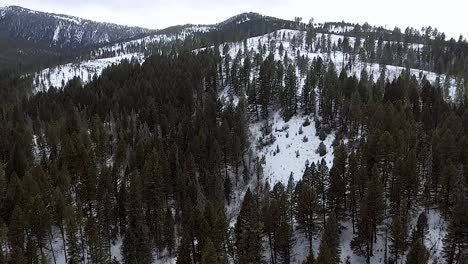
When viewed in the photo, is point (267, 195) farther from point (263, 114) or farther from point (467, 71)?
point (467, 71)

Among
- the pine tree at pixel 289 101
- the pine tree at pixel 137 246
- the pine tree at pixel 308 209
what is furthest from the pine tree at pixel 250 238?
the pine tree at pixel 289 101

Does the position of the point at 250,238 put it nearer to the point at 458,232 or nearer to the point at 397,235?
the point at 397,235

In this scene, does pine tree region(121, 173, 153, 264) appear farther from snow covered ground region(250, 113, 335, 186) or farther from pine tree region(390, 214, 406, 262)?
pine tree region(390, 214, 406, 262)

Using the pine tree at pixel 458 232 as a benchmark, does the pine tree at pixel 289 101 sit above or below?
above

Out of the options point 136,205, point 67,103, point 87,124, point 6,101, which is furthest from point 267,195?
point 6,101

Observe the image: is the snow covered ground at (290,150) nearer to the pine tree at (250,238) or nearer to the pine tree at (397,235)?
the pine tree at (250,238)

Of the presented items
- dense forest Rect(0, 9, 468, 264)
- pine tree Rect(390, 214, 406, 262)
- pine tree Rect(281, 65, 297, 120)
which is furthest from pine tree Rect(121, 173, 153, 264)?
pine tree Rect(281, 65, 297, 120)

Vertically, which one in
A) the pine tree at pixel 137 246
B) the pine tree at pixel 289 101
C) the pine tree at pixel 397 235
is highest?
the pine tree at pixel 289 101

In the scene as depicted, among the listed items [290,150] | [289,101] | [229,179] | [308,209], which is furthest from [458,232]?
[289,101]
